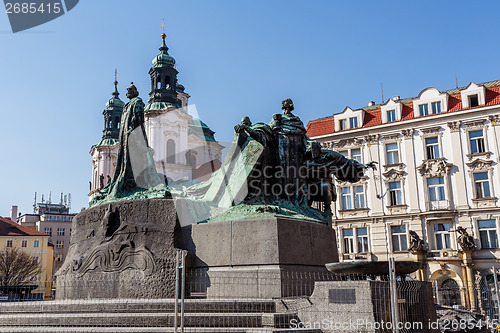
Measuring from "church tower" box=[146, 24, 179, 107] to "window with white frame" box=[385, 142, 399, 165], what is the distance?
3137 cm

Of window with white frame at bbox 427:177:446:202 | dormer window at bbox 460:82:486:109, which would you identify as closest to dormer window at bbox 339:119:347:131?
window with white frame at bbox 427:177:446:202

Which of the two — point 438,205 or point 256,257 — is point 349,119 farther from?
point 256,257

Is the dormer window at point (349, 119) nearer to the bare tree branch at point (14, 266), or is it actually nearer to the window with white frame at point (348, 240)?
the window with white frame at point (348, 240)

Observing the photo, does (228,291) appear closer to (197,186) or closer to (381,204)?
(197,186)

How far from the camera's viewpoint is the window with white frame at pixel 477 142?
33.4 meters

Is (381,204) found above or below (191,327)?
above

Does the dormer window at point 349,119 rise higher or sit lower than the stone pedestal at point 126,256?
higher

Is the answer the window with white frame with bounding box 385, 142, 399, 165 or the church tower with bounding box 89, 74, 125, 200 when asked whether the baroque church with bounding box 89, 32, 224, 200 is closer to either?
the church tower with bounding box 89, 74, 125, 200

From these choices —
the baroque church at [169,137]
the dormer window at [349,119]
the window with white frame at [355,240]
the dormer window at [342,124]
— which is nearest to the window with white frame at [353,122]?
the dormer window at [349,119]

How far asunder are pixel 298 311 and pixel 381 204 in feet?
90.7

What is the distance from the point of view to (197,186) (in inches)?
556

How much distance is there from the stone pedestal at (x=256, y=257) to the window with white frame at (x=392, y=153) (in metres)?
25.2

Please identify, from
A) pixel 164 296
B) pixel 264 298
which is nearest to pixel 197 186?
pixel 164 296

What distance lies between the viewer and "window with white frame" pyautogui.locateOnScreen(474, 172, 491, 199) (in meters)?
32.7
